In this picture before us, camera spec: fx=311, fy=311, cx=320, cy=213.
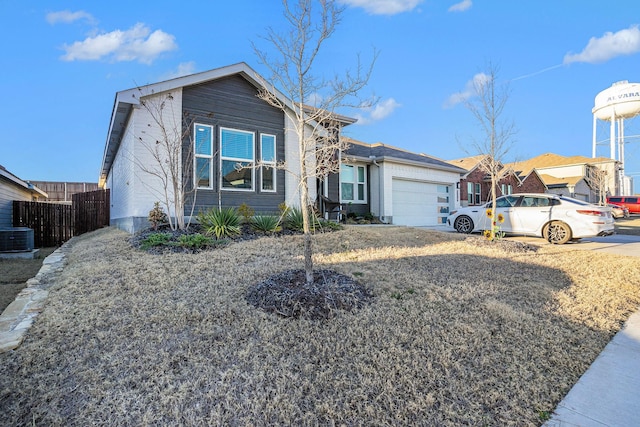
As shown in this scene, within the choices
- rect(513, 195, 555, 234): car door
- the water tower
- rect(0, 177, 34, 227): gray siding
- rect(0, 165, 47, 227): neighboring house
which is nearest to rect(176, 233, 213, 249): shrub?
rect(513, 195, 555, 234): car door

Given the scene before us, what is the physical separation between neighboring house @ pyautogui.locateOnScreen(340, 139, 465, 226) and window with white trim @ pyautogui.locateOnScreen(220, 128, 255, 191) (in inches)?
127

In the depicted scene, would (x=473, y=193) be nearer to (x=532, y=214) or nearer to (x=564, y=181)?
(x=532, y=214)

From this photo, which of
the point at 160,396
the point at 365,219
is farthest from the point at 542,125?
the point at 160,396

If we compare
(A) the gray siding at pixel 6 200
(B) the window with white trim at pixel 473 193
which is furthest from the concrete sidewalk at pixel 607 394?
(B) the window with white trim at pixel 473 193

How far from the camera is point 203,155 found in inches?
353

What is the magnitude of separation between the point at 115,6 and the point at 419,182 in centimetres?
1340

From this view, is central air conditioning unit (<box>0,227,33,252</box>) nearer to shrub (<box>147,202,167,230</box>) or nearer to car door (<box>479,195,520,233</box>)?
shrub (<box>147,202,167,230</box>)

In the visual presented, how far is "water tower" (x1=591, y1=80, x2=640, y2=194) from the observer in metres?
31.7

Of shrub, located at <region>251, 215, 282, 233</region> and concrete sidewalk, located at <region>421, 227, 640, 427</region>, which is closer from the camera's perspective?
concrete sidewalk, located at <region>421, 227, 640, 427</region>

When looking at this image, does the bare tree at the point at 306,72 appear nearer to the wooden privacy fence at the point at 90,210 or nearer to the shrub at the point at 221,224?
the shrub at the point at 221,224

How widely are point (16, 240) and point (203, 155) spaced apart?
5.98 m

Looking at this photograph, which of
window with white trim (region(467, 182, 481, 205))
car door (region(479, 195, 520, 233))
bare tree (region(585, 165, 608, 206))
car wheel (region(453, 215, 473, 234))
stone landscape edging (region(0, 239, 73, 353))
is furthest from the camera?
bare tree (region(585, 165, 608, 206))

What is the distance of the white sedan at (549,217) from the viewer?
884 cm

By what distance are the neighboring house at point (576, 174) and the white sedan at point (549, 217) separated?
64.8ft
